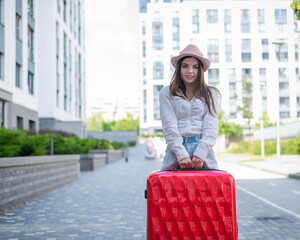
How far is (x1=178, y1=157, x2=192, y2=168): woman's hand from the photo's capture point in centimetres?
324

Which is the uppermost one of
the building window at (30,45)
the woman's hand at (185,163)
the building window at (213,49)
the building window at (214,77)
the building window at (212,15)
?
the building window at (212,15)

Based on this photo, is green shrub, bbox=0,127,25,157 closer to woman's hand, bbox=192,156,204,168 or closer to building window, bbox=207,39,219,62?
woman's hand, bbox=192,156,204,168

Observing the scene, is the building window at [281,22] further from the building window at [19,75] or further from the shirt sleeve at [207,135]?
the shirt sleeve at [207,135]

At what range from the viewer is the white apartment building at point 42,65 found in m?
20.7

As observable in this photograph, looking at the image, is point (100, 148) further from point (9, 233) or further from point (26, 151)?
point (9, 233)

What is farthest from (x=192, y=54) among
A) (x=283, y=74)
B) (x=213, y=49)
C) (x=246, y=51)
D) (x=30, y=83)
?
(x=283, y=74)

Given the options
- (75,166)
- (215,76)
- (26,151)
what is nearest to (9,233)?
(26,151)

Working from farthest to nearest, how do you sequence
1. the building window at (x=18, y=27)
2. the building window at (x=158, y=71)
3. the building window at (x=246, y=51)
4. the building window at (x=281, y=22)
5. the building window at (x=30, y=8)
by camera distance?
1. the building window at (x=246, y=51)
2. the building window at (x=30, y=8)
3. the building window at (x=18, y=27)
4. the building window at (x=281, y=22)
5. the building window at (x=158, y=71)

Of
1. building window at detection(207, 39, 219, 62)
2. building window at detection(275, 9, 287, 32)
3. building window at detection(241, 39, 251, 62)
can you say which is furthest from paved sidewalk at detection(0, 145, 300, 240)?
building window at detection(207, 39, 219, 62)

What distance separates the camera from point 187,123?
11.2 ft

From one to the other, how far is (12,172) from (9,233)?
73.7 inches

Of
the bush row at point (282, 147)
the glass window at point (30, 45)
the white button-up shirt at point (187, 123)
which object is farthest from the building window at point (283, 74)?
the white button-up shirt at point (187, 123)

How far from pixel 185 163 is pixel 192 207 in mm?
391

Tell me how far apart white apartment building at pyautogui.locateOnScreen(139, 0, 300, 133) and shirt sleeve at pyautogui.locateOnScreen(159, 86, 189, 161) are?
9.26m
